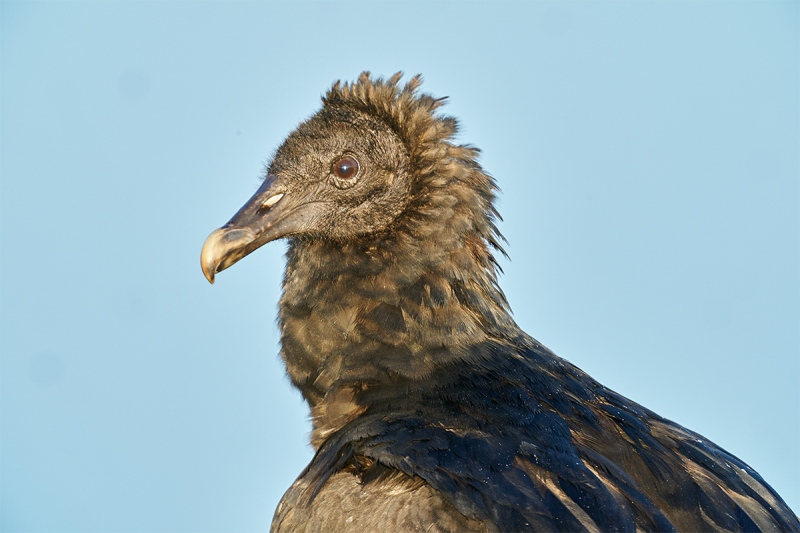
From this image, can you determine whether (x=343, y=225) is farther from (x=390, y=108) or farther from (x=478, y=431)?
(x=478, y=431)

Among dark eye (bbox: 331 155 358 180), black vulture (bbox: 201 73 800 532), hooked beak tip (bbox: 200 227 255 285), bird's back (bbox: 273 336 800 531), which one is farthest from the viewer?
dark eye (bbox: 331 155 358 180)

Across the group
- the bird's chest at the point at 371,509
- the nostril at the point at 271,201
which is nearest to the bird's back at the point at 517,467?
the bird's chest at the point at 371,509

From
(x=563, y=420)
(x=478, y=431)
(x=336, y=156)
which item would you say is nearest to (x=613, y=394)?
(x=563, y=420)

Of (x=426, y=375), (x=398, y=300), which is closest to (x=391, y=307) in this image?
(x=398, y=300)

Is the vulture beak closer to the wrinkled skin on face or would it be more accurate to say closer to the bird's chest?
the wrinkled skin on face

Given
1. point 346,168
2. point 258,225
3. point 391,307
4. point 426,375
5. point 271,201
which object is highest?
point 346,168

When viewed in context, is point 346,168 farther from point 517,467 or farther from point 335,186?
point 517,467

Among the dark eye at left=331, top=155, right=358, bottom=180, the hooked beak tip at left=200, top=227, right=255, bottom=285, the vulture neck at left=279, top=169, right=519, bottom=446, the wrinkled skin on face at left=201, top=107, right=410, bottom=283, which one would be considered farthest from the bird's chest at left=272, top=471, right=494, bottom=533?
the dark eye at left=331, top=155, right=358, bottom=180
